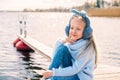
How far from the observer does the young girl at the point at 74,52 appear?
3754mm

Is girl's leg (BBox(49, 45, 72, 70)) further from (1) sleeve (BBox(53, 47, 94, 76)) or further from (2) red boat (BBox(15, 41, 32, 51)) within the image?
(2) red boat (BBox(15, 41, 32, 51))

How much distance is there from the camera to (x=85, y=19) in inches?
148

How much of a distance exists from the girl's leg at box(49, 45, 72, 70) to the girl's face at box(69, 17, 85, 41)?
0.20 m

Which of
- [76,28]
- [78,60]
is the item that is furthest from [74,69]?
[76,28]

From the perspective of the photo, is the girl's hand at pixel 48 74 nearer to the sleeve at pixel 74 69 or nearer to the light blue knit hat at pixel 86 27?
the sleeve at pixel 74 69

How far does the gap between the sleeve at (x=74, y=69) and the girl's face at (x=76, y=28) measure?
0.28 m

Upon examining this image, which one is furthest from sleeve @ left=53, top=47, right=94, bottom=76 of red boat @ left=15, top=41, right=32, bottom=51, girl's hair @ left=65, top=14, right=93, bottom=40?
red boat @ left=15, top=41, right=32, bottom=51

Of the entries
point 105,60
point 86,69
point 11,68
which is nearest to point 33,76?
point 11,68

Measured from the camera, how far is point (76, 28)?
149 inches

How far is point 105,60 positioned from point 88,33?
15828mm

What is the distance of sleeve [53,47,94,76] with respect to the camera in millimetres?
3766

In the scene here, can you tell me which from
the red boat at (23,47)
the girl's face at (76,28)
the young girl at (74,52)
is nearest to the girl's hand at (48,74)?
the young girl at (74,52)

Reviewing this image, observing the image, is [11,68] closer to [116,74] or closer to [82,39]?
[116,74]

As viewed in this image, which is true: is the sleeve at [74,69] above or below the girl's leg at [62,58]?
below
